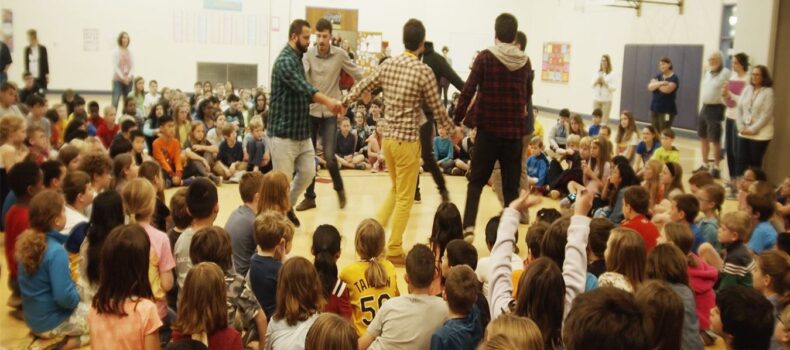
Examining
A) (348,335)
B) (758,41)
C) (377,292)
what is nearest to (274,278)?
(377,292)

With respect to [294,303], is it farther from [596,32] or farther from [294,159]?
[596,32]

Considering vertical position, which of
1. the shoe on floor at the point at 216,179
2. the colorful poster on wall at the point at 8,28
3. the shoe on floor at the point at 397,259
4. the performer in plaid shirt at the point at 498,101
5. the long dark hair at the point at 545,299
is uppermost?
the colorful poster on wall at the point at 8,28

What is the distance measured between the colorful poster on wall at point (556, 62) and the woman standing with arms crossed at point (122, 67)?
32.7ft

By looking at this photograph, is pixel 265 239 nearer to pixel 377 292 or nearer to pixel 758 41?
pixel 377 292

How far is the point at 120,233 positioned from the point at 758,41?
797 centimetres

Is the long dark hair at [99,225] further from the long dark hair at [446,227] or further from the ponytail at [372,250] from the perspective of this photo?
the long dark hair at [446,227]

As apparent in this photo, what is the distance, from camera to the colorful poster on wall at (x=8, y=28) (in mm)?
16250

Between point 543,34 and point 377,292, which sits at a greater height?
point 543,34

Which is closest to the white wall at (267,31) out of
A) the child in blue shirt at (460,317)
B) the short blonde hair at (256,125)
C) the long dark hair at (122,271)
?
the short blonde hair at (256,125)

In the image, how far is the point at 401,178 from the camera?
5.30 metres

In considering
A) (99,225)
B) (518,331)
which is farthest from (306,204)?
(518,331)

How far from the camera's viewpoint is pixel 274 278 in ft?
11.4

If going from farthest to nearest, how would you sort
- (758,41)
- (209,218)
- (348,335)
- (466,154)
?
(466,154)
(758,41)
(209,218)
(348,335)

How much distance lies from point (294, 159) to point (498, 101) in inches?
65.2
